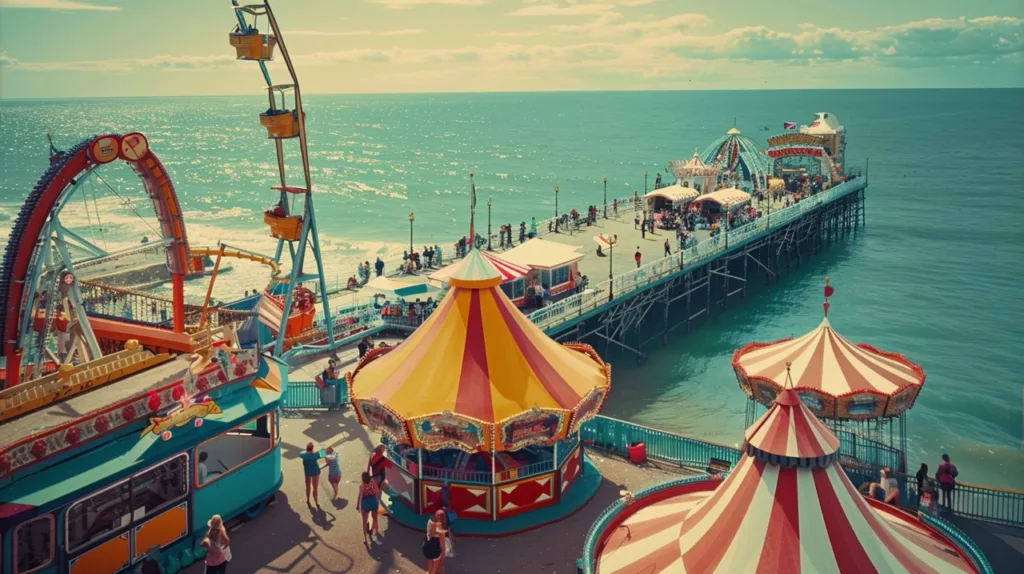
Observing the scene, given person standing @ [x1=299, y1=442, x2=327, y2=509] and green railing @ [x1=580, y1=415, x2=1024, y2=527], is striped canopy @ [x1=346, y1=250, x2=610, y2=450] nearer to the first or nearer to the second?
person standing @ [x1=299, y1=442, x2=327, y2=509]

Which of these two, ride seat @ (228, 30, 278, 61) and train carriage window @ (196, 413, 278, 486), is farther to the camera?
ride seat @ (228, 30, 278, 61)

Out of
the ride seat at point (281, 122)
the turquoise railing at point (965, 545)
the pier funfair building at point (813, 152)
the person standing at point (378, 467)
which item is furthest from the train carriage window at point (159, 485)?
the pier funfair building at point (813, 152)

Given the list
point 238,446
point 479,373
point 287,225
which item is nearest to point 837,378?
point 479,373

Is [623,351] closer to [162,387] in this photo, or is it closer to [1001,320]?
[1001,320]

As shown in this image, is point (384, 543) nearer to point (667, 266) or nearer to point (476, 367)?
point (476, 367)

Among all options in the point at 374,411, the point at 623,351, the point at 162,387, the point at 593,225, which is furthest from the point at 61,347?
the point at 593,225

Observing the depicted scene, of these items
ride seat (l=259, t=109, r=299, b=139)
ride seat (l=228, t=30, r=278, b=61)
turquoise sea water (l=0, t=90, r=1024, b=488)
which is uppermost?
ride seat (l=228, t=30, r=278, b=61)

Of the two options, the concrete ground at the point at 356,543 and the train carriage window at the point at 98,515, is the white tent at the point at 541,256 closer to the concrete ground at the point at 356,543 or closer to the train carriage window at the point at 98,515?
the concrete ground at the point at 356,543

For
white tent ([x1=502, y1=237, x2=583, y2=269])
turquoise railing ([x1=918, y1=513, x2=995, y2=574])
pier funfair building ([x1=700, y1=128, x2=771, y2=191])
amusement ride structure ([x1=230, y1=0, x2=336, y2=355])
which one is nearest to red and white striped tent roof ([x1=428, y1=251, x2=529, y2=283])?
white tent ([x1=502, y1=237, x2=583, y2=269])
